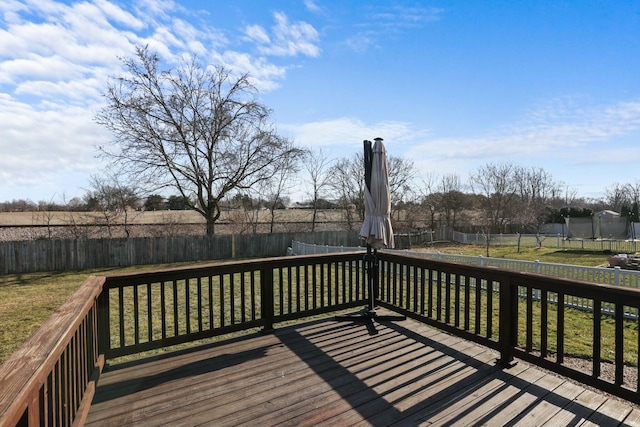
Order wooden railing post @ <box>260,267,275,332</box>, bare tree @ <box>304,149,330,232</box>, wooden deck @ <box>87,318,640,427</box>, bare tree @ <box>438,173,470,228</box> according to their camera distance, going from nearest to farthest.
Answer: wooden deck @ <box>87,318,640,427</box>
wooden railing post @ <box>260,267,275,332</box>
bare tree @ <box>304,149,330,232</box>
bare tree @ <box>438,173,470,228</box>

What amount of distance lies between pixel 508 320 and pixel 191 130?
17.1 m

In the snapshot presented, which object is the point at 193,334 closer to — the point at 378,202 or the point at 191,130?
the point at 378,202

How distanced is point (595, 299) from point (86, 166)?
19814 millimetres

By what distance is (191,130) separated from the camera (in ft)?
55.3

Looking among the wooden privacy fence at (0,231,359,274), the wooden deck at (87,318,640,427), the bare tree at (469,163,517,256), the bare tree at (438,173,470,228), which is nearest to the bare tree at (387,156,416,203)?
the bare tree at (438,173,470,228)

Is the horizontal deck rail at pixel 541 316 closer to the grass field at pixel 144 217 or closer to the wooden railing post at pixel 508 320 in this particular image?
the wooden railing post at pixel 508 320

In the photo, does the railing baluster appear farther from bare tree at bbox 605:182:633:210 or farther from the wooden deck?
bare tree at bbox 605:182:633:210

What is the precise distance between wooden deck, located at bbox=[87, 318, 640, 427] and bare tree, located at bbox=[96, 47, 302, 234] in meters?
15.5

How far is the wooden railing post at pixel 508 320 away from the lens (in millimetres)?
2893

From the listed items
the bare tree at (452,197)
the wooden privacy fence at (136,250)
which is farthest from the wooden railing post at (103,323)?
the bare tree at (452,197)

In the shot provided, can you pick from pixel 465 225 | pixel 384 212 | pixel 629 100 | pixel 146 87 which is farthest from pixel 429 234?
pixel 384 212

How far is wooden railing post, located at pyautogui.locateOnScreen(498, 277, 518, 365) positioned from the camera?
114 inches

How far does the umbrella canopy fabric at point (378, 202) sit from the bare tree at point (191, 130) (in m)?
15.1

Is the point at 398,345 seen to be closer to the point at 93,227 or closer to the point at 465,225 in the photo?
the point at 93,227
